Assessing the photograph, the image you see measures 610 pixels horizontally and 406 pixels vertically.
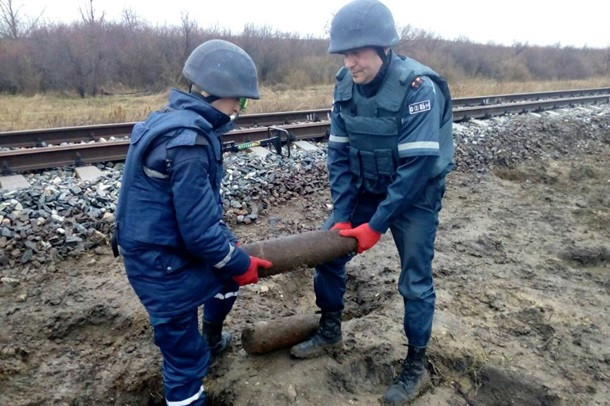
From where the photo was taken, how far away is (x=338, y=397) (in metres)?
3.21

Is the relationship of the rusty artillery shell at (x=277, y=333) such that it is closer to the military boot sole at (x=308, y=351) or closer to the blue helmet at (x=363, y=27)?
the military boot sole at (x=308, y=351)

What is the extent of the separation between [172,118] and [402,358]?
2.41 m

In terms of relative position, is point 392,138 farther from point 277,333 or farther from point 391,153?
point 277,333

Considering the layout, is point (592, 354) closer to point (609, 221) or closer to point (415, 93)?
point (415, 93)

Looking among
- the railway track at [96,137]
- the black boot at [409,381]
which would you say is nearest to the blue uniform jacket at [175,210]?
the black boot at [409,381]

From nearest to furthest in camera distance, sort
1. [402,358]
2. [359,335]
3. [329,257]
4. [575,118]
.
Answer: [329,257], [402,358], [359,335], [575,118]

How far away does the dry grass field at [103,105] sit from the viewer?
11.6 metres

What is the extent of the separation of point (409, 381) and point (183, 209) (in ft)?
6.41

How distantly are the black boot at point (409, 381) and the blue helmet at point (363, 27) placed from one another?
1.98 meters

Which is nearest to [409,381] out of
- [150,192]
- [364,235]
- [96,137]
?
[364,235]

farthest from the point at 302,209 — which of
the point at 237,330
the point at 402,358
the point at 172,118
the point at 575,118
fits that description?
the point at 575,118

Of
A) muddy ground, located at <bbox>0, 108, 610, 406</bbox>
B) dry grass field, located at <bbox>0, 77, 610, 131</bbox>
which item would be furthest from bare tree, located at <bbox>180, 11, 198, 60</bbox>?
muddy ground, located at <bbox>0, 108, 610, 406</bbox>

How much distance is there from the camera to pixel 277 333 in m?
3.55

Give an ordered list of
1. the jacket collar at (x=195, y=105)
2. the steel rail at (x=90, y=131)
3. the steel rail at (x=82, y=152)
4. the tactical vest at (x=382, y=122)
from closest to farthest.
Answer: the jacket collar at (x=195, y=105) < the tactical vest at (x=382, y=122) < the steel rail at (x=82, y=152) < the steel rail at (x=90, y=131)
